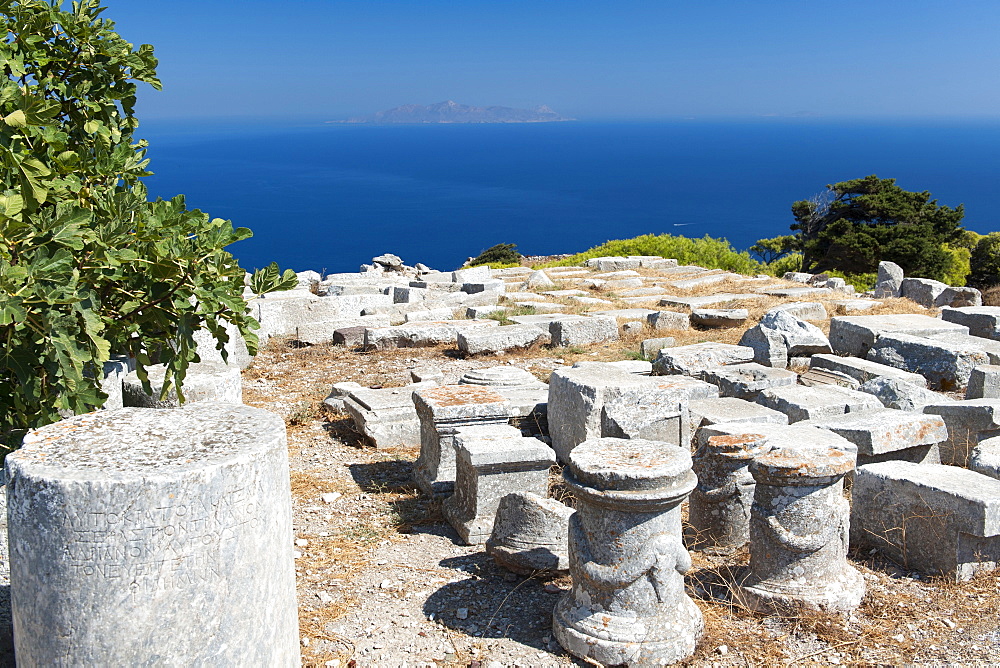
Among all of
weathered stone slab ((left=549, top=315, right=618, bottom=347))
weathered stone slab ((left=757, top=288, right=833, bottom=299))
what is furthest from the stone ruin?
weathered stone slab ((left=757, top=288, right=833, bottom=299))

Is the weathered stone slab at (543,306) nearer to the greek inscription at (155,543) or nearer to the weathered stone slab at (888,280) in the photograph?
the weathered stone slab at (888,280)

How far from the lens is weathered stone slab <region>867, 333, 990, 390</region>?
28.0 ft

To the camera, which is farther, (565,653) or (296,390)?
(296,390)

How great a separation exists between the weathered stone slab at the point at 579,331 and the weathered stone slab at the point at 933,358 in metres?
3.29

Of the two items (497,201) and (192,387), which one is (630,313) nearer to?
(192,387)

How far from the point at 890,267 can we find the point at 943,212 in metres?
15.3

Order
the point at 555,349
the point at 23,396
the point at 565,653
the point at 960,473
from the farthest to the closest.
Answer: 1. the point at 555,349
2. the point at 960,473
3. the point at 565,653
4. the point at 23,396

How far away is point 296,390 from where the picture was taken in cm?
890

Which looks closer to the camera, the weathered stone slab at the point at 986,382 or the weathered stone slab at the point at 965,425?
the weathered stone slab at the point at 965,425

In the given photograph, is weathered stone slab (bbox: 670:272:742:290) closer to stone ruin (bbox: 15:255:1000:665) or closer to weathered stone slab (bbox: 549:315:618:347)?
weathered stone slab (bbox: 549:315:618:347)

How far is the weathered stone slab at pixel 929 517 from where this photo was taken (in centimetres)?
471

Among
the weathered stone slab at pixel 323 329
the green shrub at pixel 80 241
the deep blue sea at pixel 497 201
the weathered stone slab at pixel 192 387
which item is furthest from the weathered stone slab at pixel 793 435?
the deep blue sea at pixel 497 201

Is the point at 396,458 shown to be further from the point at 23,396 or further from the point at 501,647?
the point at 23,396

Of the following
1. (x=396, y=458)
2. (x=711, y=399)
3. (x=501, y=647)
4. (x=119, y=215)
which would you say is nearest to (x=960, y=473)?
(x=711, y=399)
